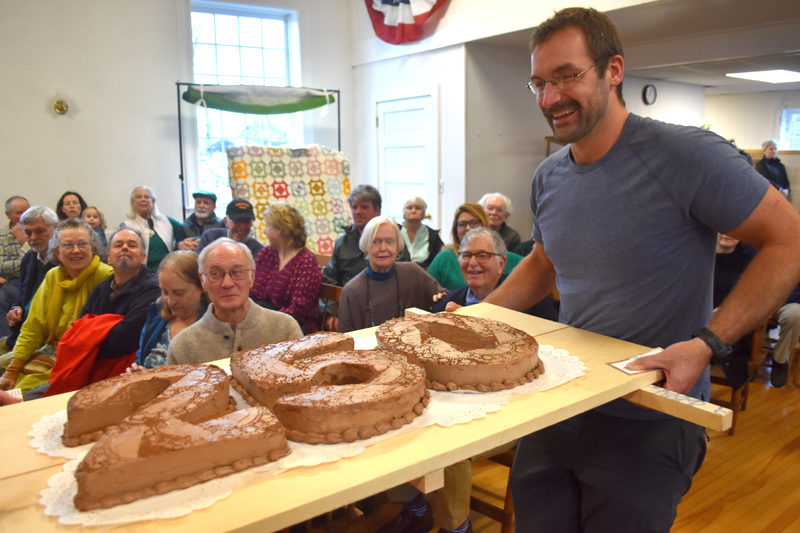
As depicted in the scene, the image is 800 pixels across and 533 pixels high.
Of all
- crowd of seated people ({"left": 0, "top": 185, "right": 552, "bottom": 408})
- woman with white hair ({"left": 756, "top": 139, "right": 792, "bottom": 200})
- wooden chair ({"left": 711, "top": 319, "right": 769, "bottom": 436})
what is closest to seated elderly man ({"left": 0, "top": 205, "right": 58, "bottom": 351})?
crowd of seated people ({"left": 0, "top": 185, "right": 552, "bottom": 408})

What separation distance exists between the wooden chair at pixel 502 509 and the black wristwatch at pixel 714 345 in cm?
122

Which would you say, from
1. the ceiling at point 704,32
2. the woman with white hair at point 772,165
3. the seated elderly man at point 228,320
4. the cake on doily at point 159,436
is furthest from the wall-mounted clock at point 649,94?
the cake on doily at point 159,436

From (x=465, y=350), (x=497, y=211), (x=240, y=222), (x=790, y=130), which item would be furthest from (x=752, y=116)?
(x=465, y=350)

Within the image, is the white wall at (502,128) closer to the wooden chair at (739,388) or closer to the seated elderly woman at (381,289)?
the seated elderly woman at (381,289)

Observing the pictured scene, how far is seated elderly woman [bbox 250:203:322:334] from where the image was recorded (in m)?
3.62

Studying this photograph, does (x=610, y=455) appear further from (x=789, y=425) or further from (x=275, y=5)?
(x=275, y=5)

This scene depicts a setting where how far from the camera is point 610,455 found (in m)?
1.39

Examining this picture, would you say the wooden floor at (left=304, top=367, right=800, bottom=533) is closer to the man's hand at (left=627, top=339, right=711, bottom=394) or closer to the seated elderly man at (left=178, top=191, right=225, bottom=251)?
the man's hand at (left=627, top=339, right=711, bottom=394)

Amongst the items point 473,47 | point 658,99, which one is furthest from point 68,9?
point 658,99

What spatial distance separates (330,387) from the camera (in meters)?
1.13

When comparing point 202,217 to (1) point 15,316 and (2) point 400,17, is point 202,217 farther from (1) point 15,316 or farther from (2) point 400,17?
(2) point 400,17

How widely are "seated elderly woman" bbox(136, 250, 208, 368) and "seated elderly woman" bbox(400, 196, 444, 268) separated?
2.48 meters

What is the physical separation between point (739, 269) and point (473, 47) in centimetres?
345

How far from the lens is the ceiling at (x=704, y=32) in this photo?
4777 mm
